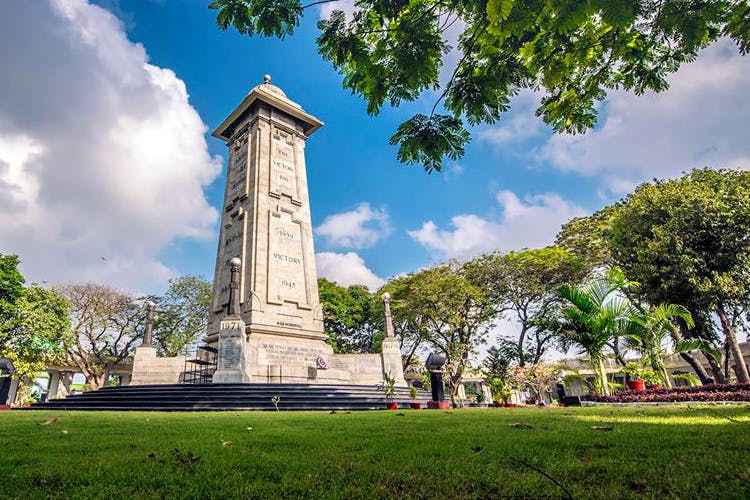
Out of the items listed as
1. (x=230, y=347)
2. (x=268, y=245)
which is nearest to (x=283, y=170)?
(x=268, y=245)

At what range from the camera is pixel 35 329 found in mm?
31094

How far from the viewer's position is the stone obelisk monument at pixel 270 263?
1812 cm

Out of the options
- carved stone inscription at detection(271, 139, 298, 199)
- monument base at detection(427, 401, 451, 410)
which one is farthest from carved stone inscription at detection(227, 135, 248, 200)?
monument base at detection(427, 401, 451, 410)

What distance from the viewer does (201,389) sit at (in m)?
14.1

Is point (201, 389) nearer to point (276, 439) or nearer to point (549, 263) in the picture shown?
point (276, 439)

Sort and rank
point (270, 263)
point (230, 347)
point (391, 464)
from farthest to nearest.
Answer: point (270, 263) → point (230, 347) → point (391, 464)

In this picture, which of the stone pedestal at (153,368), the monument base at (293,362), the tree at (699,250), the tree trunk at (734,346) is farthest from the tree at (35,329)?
the tree trunk at (734,346)

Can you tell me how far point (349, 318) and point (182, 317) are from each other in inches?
609

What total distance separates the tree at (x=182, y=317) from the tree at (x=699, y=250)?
33857mm

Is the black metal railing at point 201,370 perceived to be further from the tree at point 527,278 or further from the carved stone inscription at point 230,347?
the tree at point 527,278

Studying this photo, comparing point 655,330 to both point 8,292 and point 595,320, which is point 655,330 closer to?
point 595,320

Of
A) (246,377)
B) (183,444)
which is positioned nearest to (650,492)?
(183,444)

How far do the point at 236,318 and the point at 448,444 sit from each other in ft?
46.9

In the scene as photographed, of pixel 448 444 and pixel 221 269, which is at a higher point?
pixel 221 269
